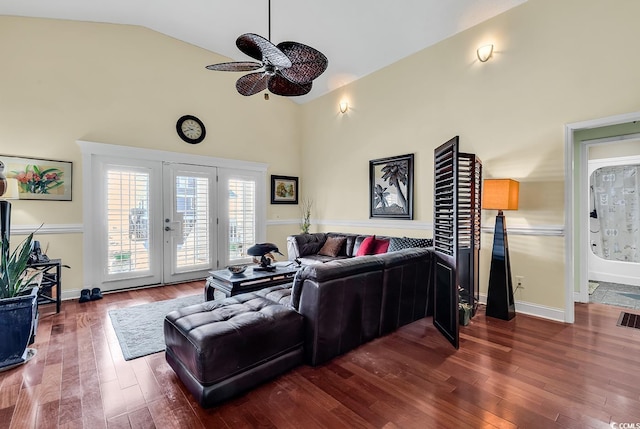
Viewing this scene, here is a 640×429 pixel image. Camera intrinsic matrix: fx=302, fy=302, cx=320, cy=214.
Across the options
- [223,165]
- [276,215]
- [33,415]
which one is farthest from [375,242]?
[33,415]

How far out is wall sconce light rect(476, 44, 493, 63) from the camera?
12.6 ft

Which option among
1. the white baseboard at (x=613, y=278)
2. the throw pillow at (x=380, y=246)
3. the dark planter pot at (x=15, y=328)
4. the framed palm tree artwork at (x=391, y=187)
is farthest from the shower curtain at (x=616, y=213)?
the dark planter pot at (x=15, y=328)

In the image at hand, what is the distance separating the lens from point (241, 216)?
5973 mm

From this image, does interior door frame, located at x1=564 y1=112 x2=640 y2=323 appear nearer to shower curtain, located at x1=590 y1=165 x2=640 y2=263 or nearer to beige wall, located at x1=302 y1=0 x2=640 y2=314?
beige wall, located at x1=302 y1=0 x2=640 y2=314

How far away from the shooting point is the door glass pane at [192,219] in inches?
204

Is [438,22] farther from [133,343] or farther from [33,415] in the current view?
[33,415]

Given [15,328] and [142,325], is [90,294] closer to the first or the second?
[142,325]

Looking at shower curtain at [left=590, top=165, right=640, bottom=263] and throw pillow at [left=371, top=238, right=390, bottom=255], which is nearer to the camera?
throw pillow at [left=371, top=238, right=390, bottom=255]

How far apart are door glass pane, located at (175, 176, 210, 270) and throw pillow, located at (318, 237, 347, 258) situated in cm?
214

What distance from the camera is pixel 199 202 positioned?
5.40 metres

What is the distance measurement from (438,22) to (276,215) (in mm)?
4401

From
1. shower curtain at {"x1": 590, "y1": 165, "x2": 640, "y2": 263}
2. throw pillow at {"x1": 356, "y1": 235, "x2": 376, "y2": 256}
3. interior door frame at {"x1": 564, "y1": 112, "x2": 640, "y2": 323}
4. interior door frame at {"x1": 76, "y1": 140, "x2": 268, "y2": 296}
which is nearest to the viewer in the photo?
interior door frame at {"x1": 564, "y1": 112, "x2": 640, "y2": 323}

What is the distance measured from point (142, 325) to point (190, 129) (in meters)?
3.39

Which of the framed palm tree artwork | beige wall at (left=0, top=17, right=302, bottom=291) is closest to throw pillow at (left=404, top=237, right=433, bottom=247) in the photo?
the framed palm tree artwork
